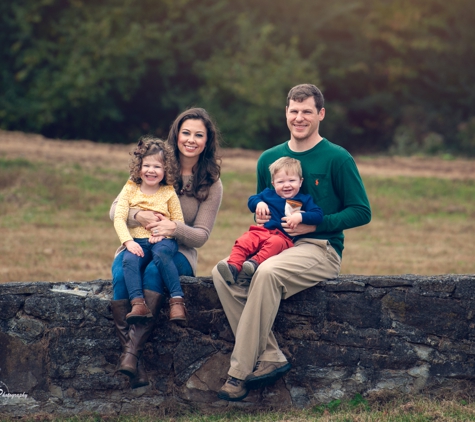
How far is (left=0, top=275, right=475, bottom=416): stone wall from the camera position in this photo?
417cm

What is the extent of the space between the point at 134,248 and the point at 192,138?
83 centimetres

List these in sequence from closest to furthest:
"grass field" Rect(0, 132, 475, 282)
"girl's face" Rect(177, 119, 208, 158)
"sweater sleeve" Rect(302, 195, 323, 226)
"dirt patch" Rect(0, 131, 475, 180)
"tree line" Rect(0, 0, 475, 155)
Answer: "sweater sleeve" Rect(302, 195, 323, 226) < "girl's face" Rect(177, 119, 208, 158) < "grass field" Rect(0, 132, 475, 282) < "dirt patch" Rect(0, 131, 475, 180) < "tree line" Rect(0, 0, 475, 155)

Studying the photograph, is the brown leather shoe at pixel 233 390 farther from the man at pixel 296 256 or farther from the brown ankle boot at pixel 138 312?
the brown ankle boot at pixel 138 312

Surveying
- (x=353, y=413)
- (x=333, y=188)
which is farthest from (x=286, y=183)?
(x=353, y=413)

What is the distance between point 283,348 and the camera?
165 inches

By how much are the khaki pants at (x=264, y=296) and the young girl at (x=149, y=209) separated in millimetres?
283

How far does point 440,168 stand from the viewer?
53.6 ft

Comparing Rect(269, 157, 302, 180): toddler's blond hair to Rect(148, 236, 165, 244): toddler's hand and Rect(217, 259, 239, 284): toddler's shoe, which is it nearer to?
Rect(217, 259, 239, 284): toddler's shoe

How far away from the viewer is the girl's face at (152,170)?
4266mm

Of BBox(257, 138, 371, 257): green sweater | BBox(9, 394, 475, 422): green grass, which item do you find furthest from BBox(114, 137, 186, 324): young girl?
BBox(257, 138, 371, 257): green sweater

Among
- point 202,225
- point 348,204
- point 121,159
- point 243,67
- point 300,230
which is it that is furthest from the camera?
point 243,67

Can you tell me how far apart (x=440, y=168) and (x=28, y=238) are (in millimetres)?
9998

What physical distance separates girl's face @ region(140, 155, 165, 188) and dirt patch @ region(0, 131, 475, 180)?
9.58 metres

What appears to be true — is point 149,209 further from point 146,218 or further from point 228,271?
point 228,271
